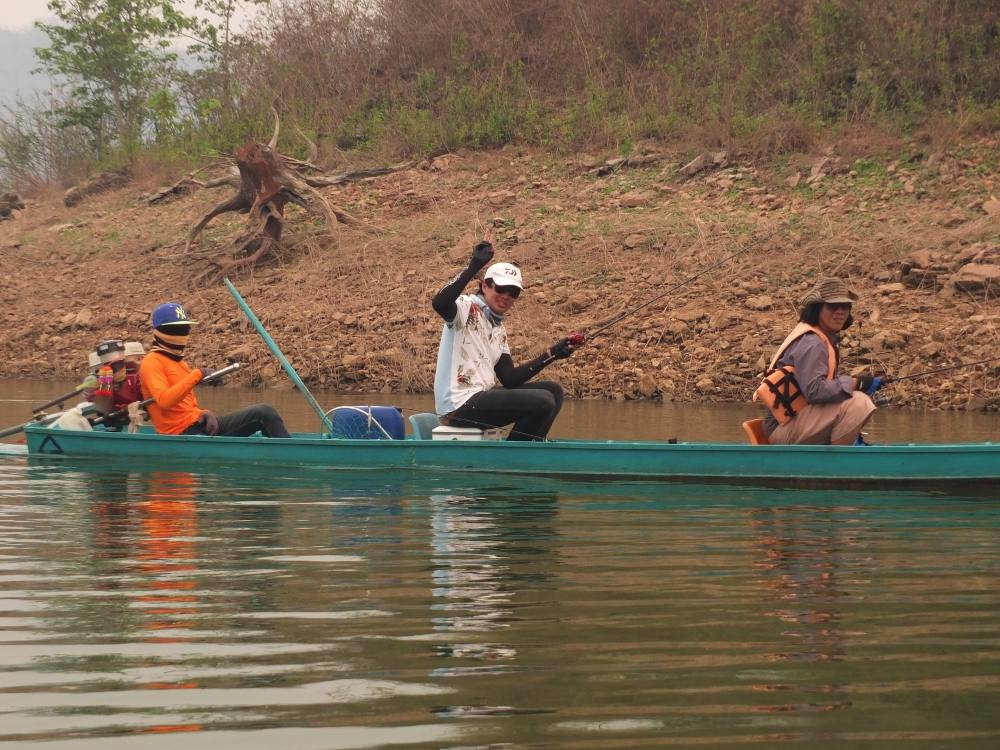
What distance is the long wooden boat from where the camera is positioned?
9.62 m

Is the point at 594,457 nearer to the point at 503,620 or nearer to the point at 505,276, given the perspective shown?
the point at 505,276

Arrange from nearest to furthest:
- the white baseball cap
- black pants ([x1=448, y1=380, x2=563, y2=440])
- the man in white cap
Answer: the white baseball cap, the man in white cap, black pants ([x1=448, y1=380, x2=563, y2=440])

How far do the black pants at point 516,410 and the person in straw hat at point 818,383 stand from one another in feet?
5.07

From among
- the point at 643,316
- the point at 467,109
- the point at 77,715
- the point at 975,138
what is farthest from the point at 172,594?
the point at 467,109

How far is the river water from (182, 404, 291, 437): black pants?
71.5 inches

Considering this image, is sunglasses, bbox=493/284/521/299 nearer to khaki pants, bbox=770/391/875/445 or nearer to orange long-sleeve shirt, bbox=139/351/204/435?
khaki pants, bbox=770/391/875/445

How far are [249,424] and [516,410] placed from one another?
2.32 metres

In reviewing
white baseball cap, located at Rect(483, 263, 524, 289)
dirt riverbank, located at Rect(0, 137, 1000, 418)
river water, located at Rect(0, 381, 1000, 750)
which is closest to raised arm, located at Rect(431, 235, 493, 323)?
white baseball cap, located at Rect(483, 263, 524, 289)

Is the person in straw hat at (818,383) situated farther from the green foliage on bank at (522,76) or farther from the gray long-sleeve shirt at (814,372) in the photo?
the green foliage on bank at (522,76)

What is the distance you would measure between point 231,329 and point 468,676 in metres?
17.3

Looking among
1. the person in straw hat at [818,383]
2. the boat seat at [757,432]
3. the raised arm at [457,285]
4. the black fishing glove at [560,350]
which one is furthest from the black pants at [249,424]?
the person in straw hat at [818,383]

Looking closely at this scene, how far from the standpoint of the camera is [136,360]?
11891mm

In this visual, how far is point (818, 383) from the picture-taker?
9.30 meters

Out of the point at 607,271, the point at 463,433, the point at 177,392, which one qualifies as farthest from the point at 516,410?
the point at 607,271
